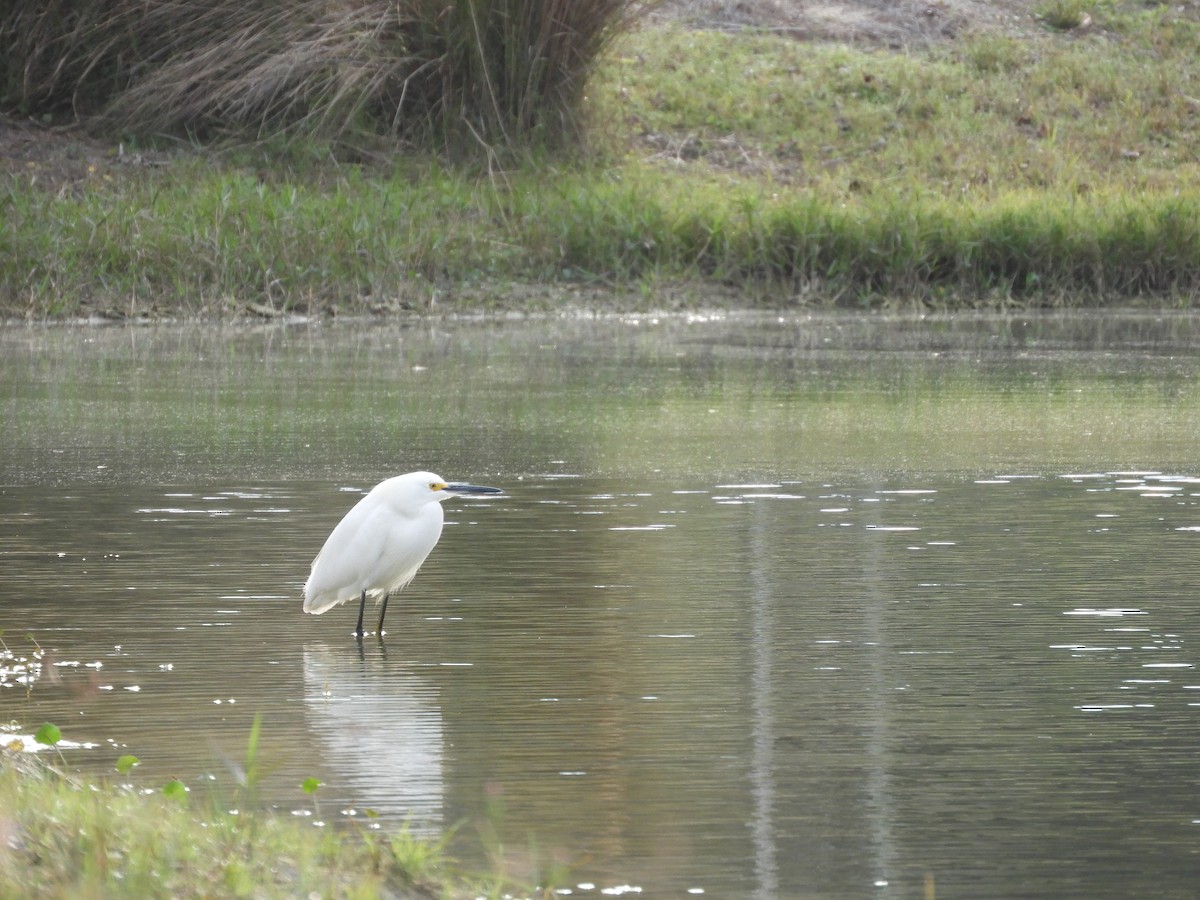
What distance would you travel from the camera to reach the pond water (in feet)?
15.0

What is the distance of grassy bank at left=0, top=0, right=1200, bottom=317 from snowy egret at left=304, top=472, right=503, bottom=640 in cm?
1096

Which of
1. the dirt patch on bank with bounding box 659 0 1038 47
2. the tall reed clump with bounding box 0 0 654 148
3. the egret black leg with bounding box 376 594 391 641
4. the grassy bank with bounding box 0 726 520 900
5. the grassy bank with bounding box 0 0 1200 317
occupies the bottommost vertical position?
the egret black leg with bounding box 376 594 391 641

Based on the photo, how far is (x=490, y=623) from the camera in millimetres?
A: 6668

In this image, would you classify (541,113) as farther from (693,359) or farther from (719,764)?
(719,764)

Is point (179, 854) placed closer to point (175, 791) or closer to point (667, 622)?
point (175, 791)

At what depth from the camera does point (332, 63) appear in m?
20.8

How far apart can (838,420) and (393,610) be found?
4.99m

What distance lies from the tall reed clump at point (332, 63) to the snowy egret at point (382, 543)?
13667mm

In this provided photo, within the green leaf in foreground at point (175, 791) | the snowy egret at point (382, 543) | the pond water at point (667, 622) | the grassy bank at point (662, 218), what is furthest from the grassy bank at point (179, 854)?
the grassy bank at point (662, 218)

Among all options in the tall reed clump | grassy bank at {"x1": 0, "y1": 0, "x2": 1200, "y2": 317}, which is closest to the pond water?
grassy bank at {"x1": 0, "y1": 0, "x2": 1200, "y2": 317}

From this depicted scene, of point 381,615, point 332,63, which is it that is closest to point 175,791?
point 381,615

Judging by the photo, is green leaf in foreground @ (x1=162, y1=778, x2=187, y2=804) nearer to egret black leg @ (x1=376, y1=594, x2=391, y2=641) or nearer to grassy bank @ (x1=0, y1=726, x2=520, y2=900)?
grassy bank @ (x1=0, y1=726, x2=520, y2=900)

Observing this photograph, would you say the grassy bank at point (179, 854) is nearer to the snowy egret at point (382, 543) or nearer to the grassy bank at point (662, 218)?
the snowy egret at point (382, 543)

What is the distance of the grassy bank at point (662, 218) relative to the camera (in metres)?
17.6
